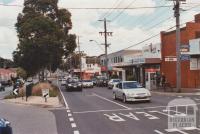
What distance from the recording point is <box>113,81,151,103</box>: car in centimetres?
2845

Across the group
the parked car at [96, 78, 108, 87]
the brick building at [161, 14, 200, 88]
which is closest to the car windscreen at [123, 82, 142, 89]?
the brick building at [161, 14, 200, 88]

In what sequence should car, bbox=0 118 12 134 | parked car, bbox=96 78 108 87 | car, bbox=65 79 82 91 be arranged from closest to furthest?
1. car, bbox=0 118 12 134
2. car, bbox=65 79 82 91
3. parked car, bbox=96 78 108 87

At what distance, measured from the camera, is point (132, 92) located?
28.8 metres

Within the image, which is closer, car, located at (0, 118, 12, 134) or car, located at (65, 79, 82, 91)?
car, located at (0, 118, 12, 134)

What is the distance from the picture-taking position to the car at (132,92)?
1120 inches

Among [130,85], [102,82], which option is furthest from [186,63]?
[102,82]

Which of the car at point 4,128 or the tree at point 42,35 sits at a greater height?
the tree at point 42,35

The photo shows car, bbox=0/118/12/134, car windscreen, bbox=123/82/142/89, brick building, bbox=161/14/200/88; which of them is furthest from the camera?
brick building, bbox=161/14/200/88

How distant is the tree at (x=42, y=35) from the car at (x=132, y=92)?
1051 inches

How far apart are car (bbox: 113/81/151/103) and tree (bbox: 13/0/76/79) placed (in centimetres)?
2669

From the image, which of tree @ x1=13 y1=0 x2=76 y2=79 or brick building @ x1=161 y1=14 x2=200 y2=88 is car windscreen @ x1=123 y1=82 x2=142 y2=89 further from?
tree @ x1=13 y1=0 x2=76 y2=79

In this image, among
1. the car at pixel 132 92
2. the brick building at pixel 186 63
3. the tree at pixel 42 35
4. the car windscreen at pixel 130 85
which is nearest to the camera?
the car at pixel 132 92

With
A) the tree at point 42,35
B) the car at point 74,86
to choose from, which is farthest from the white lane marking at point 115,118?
the tree at point 42,35

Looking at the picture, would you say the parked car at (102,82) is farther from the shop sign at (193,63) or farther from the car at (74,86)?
the shop sign at (193,63)
